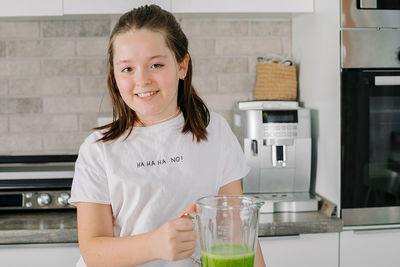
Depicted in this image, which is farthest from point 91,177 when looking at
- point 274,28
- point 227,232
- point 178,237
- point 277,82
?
point 274,28

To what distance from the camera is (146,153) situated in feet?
3.72

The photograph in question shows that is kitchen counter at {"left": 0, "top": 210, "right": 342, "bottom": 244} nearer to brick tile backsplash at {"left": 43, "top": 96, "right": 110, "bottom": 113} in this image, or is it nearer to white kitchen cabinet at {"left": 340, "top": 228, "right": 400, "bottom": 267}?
white kitchen cabinet at {"left": 340, "top": 228, "right": 400, "bottom": 267}

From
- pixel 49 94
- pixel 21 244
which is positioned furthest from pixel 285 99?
pixel 21 244

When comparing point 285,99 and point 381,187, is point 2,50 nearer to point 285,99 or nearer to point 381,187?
point 285,99

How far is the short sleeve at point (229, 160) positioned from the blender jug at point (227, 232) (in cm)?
45

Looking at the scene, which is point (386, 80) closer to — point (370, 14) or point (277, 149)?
point (370, 14)

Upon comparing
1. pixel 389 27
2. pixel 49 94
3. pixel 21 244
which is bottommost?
pixel 21 244

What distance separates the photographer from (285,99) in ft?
6.73

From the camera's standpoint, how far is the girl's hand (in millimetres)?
787

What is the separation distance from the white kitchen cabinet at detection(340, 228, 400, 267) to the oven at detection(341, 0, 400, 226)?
0.04 meters

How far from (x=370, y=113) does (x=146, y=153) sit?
0.92 m

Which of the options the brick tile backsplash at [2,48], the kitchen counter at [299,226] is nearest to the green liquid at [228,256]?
the kitchen counter at [299,226]

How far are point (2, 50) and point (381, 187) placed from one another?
5.50 feet

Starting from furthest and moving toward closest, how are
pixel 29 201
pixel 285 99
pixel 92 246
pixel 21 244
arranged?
pixel 285 99 → pixel 29 201 → pixel 21 244 → pixel 92 246
